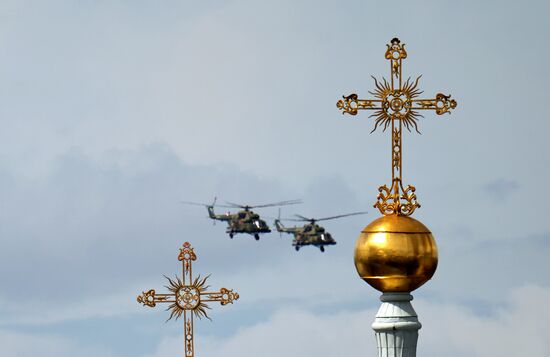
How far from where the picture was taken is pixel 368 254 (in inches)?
1960

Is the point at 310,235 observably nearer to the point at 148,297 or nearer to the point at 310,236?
the point at 310,236

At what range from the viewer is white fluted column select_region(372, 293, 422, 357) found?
49062mm

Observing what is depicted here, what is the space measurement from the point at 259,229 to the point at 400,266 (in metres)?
92.8

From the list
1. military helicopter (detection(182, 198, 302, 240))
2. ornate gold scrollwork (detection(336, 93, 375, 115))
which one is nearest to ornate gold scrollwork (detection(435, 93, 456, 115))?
ornate gold scrollwork (detection(336, 93, 375, 115))

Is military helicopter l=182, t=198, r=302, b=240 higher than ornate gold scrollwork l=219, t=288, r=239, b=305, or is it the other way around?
military helicopter l=182, t=198, r=302, b=240

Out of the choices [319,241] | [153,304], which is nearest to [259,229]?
[319,241]

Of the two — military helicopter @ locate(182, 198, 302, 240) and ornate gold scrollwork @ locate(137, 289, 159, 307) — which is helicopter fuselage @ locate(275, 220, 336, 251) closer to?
military helicopter @ locate(182, 198, 302, 240)

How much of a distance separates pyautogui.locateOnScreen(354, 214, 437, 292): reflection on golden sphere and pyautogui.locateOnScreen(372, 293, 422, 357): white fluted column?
25.7 inches

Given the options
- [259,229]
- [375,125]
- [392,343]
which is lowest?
[392,343]

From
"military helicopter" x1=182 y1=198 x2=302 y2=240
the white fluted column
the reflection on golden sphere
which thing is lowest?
the white fluted column

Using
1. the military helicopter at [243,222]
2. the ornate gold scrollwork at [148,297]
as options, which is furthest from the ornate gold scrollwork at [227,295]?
the military helicopter at [243,222]

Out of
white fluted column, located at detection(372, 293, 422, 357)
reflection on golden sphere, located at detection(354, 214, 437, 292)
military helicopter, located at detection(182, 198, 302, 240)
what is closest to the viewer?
white fluted column, located at detection(372, 293, 422, 357)

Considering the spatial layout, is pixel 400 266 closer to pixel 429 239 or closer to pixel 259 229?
pixel 429 239

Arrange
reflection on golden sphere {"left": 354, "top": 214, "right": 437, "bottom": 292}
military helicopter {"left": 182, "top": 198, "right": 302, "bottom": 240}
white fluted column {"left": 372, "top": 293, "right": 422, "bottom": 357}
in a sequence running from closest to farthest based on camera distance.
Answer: white fluted column {"left": 372, "top": 293, "right": 422, "bottom": 357} < reflection on golden sphere {"left": 354, "top": 214, "right": 437, "bottom": 292} < military helicopter {"left": 182, "top": 198, "right": 302, "bottom": 240}
